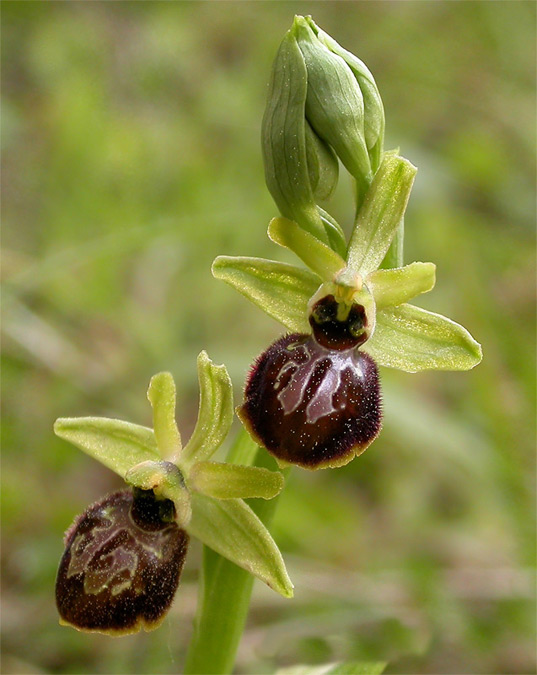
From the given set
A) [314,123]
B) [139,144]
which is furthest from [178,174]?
[314,123]

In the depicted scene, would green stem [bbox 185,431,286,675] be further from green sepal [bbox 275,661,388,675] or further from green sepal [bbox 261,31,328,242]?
green sepal [bbox 261,31,328,242]

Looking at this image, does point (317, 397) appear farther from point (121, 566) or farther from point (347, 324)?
point (121, 566)

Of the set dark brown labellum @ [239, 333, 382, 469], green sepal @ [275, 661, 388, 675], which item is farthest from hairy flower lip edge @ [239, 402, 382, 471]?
green sepal @ [275, 661, 388, 675]

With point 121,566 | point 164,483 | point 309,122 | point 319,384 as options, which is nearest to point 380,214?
point 309,122

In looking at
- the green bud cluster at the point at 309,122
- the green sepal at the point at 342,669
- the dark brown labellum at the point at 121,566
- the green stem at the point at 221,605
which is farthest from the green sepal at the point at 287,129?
the green sepal at the point at 342,669

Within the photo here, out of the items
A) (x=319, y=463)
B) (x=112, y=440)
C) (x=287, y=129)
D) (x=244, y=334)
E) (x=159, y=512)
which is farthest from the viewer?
(x=244, y=334)

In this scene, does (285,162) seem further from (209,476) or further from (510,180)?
(510,180)

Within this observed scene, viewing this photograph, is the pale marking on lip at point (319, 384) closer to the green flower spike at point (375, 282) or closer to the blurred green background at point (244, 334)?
the green flower spike at point (375, 282)
